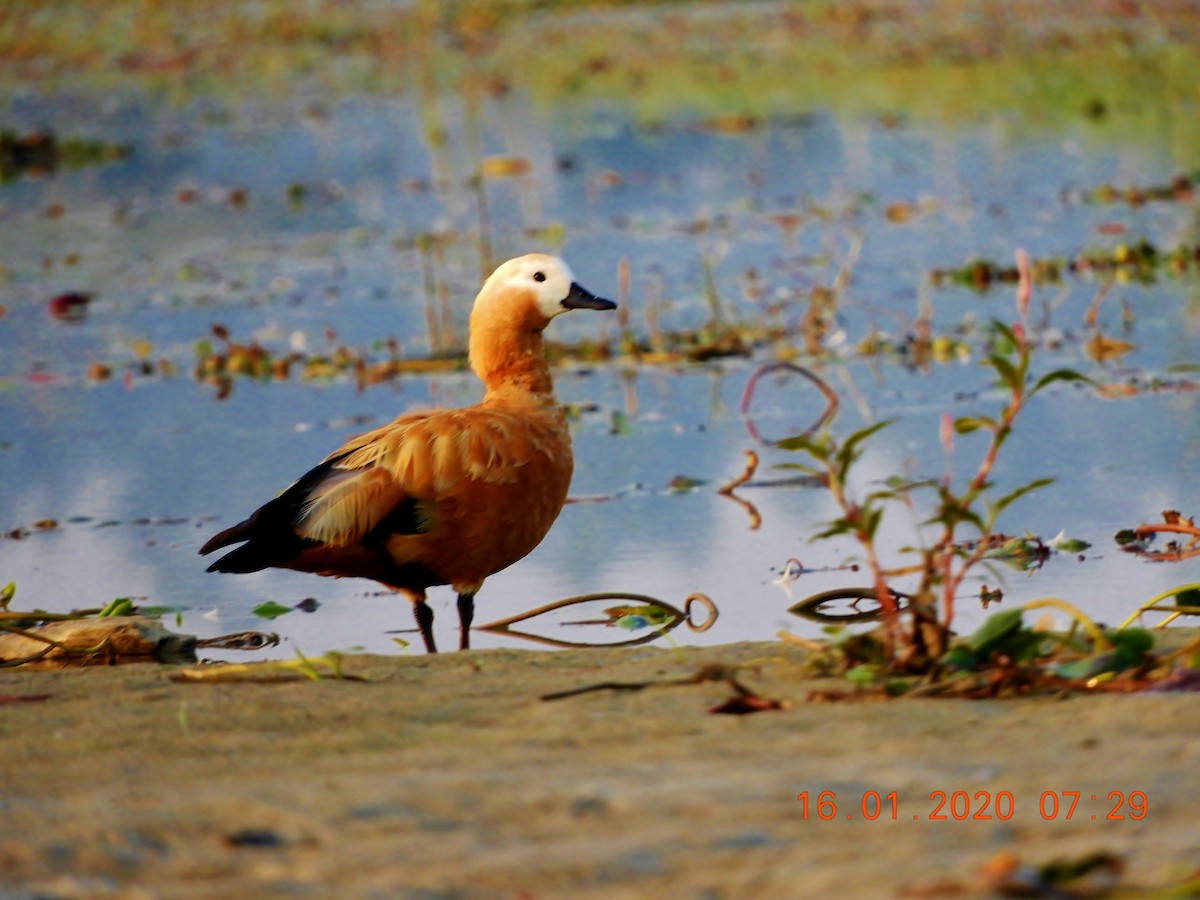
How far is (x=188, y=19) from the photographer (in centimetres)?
3231

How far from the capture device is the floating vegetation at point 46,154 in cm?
1883

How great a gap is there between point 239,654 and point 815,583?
1.65 metres

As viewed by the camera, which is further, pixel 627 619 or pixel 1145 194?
pixel 1145 194

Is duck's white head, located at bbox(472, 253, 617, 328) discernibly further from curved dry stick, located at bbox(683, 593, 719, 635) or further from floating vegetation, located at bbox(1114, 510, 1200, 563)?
floating vegetation, located at bbox(1114, 510, 1200, 563)

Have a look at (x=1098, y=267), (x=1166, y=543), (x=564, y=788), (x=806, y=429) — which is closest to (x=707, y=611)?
(x=1166, y=543)

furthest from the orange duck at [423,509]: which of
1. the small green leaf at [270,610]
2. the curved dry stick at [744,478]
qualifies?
the curved dry stick at [744,478]

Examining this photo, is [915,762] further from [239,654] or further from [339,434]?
[339,434]

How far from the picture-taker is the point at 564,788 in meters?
3.33

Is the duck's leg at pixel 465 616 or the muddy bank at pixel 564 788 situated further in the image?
the duck's leg at pixel 465 616

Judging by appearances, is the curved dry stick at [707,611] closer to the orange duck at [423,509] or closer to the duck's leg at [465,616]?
the orange duck at [423,509]

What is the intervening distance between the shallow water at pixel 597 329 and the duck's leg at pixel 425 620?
0.11 m

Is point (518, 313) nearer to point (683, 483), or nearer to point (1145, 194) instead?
point (683, 483)
